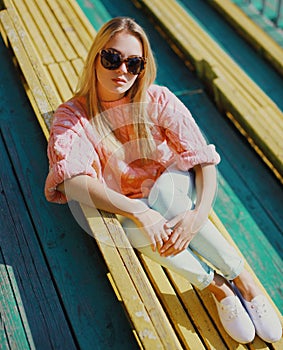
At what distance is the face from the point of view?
7.13 ft

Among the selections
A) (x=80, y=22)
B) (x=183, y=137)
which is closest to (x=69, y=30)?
(x=80, y=22)

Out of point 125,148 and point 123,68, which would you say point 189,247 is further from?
point 123,68

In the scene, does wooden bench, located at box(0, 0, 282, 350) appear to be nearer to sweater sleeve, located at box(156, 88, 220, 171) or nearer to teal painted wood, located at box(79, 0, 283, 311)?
teal painted wood, located at box(79, 0, 283, 311)

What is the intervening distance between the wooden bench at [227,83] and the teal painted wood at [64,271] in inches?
43.7

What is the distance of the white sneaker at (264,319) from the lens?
83.6 inches

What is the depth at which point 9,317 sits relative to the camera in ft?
7.36

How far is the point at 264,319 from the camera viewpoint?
213 cm

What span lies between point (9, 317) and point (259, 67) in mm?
2468

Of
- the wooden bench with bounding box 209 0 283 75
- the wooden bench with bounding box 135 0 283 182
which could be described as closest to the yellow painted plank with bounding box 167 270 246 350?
the wooden bench with bounding box 135 0 283 182

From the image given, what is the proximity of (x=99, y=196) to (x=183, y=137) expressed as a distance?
17.4 inches

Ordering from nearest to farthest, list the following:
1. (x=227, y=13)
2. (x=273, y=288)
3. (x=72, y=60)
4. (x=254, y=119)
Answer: (x=273, y=288) → (x=254, y=119) → (x=72, y=60) → (x=227, y=13)

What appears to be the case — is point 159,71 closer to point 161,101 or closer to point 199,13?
point 199,13

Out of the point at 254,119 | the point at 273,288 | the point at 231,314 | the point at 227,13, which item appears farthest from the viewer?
the point at 227,13

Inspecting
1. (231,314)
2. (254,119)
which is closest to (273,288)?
(231,314)
